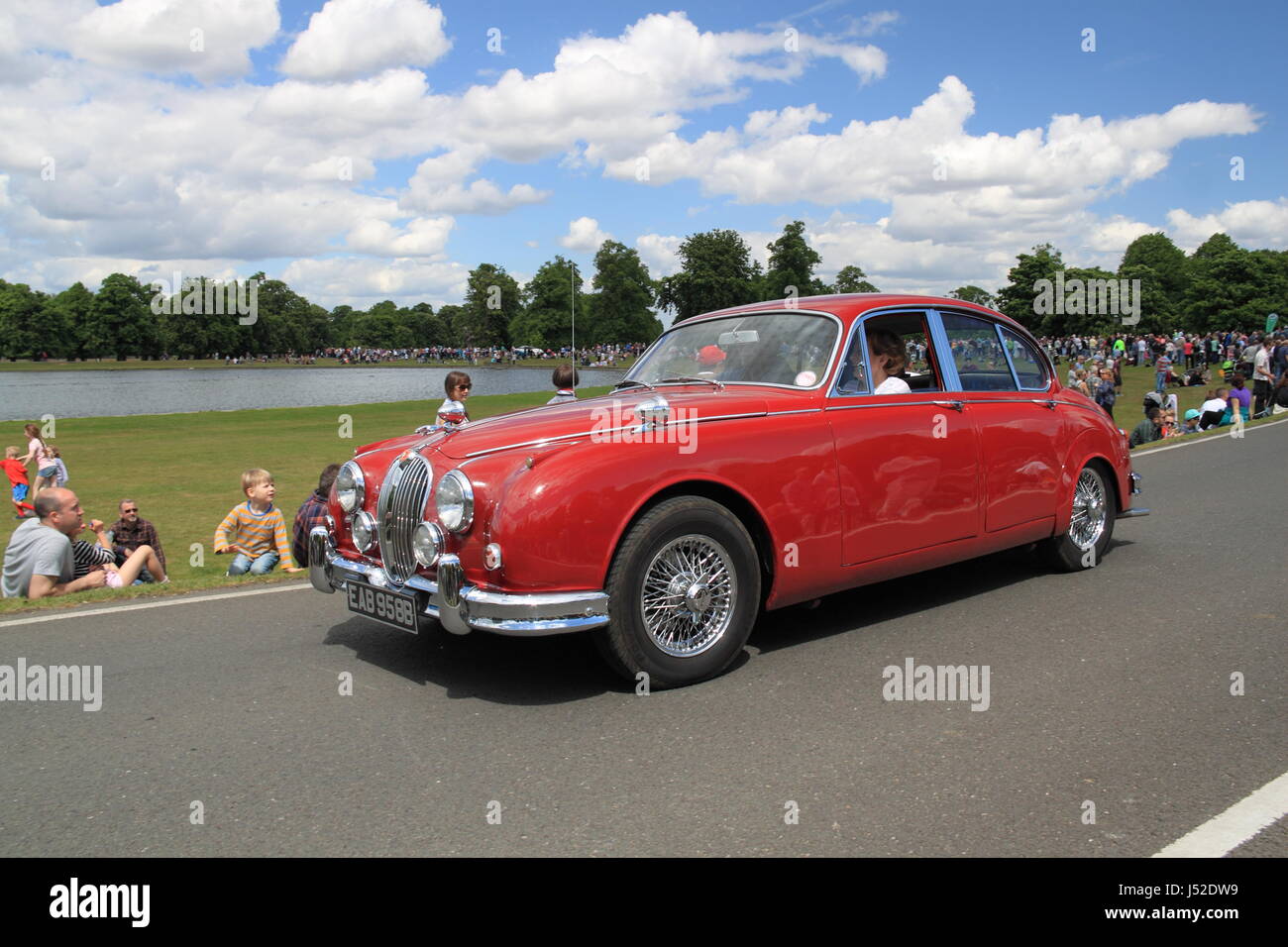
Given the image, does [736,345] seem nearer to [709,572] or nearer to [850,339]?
[850,339]

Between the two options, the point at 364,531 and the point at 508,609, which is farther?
the point at 364,531

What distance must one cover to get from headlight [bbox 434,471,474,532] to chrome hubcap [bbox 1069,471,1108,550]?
14.7 ft

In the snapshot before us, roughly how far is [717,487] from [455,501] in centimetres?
126

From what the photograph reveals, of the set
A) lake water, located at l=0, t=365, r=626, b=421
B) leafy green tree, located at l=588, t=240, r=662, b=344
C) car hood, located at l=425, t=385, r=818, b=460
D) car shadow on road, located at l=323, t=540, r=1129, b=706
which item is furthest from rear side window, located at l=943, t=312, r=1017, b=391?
leafy green tree, located at l=588, t=240, r=662, b=344

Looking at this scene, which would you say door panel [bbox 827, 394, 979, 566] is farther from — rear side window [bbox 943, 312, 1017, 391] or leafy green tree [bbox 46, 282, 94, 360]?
leafy green tree [bbox 46, 282, 94, 360]

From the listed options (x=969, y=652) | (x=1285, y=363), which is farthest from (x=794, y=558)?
(x=1285, y=363)

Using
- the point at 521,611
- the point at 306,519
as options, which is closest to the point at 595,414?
the point at 521,611

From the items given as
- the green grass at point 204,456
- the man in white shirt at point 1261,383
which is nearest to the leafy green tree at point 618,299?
the green grass at point 204,456

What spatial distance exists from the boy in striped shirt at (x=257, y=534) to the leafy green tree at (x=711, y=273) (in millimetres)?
97881

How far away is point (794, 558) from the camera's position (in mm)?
5086

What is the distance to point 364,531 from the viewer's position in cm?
516

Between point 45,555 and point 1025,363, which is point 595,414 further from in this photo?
point 45,555
